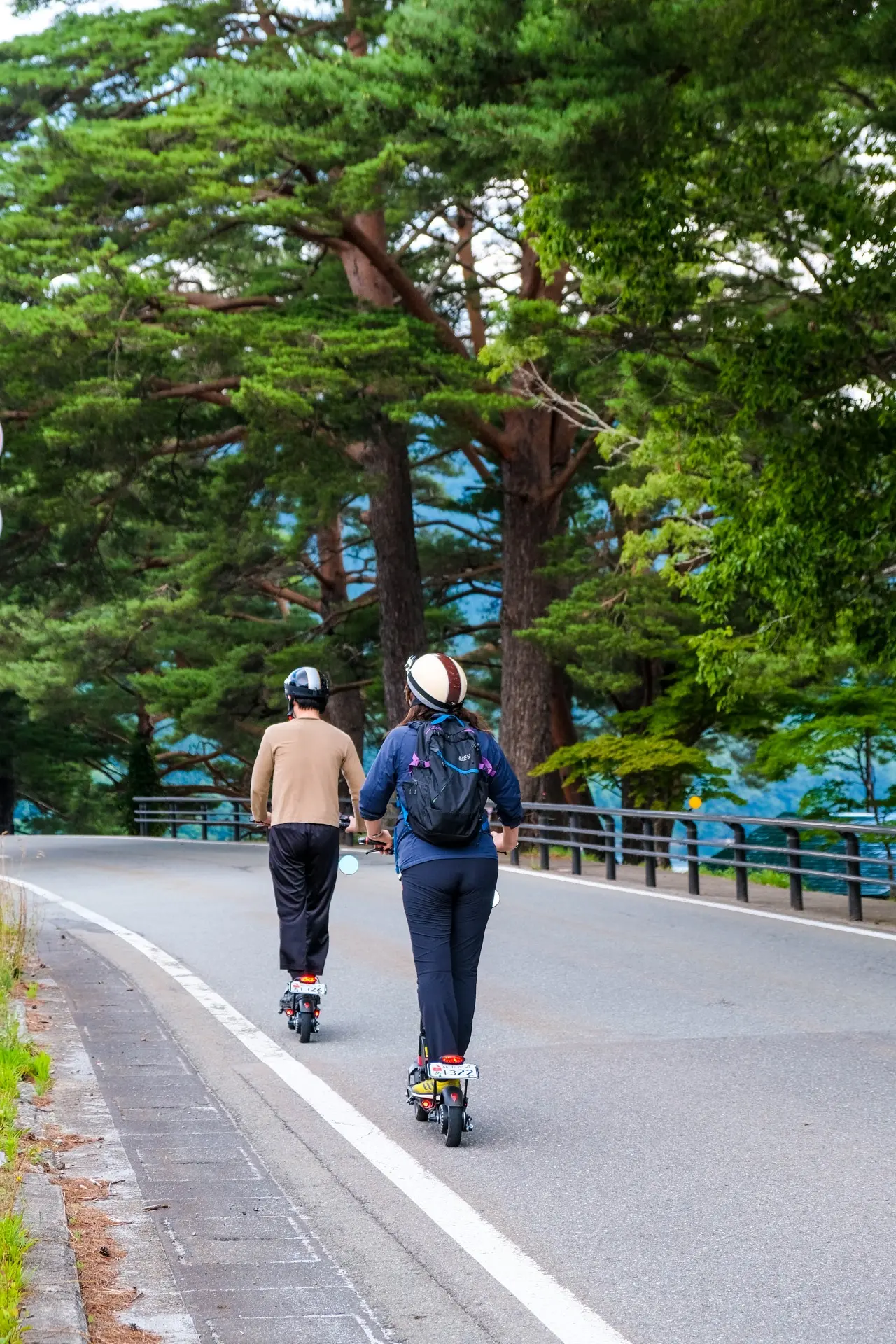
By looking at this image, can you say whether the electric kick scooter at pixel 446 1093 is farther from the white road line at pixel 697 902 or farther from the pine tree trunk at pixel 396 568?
the pine tree trunk at pixel 396 568

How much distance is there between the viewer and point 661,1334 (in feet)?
14.8

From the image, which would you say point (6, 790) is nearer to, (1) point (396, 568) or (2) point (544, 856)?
(1) point (396, 568)

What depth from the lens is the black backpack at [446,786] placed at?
693 cm

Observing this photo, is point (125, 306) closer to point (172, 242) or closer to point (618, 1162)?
point (172, 242)

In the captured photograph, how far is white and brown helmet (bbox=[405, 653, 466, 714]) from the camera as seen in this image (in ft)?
23.2

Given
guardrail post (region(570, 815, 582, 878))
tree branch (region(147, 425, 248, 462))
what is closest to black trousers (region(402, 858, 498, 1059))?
guardrail post (region(570, 815, 582, 878))

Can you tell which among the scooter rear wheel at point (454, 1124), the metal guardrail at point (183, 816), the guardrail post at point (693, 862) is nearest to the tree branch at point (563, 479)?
the metal guardrail at point (183, 816)

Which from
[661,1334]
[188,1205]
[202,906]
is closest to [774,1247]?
[661,1334]

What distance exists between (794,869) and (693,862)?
2.47 m

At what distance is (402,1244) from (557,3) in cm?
1003

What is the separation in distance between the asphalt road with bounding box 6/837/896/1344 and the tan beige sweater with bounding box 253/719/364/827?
4.39 ft

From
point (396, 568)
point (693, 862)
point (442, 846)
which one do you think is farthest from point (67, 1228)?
point (396, 568)

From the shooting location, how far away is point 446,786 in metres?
6.94

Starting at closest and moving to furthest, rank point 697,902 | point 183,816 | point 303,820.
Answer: point 303,820 < point 697,902 < point 183,816
